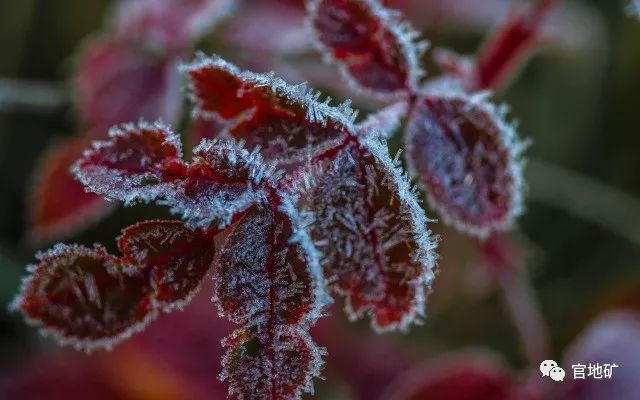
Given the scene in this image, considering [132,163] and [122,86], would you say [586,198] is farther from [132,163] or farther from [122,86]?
[132,163]

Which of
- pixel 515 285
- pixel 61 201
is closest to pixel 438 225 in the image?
pixel 515 285

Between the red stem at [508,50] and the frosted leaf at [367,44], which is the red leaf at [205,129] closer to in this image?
the frosted leaf at [367,44]

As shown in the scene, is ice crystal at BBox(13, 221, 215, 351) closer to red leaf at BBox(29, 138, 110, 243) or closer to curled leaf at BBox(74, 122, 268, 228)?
curled leaf at BBox(74, 122, 268, 228)

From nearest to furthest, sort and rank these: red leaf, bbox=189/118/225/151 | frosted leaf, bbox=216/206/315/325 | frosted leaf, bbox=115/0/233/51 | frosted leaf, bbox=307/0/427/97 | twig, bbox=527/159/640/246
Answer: frosted leaf, bbox=216/206/315/325
frosted leaf, bbox=307/0/427/97
red leaf, bbox=189/118/225/151
frosted leaf, bbox=115/0/233/51
twig, bbox=527/159/640/246

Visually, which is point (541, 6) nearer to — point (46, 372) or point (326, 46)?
point (326, 46)

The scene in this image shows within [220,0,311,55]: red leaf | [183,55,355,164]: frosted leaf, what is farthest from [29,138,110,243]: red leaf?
[183,55,355,164]: frosted leaf

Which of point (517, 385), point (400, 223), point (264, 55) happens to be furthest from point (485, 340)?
point (400, 223)
